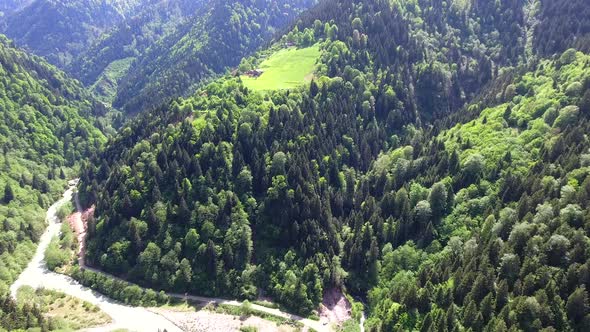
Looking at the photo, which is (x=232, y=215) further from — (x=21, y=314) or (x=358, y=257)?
(x=21, y=314)

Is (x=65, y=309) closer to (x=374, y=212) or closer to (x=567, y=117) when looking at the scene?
(x=374, y=212)

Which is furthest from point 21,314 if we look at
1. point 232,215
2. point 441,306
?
point 441,306

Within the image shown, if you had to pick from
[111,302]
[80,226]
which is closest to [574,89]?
[111,302]

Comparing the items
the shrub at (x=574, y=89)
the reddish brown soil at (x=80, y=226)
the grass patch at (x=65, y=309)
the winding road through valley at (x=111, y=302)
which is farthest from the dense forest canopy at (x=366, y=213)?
the grass patch at (x=65, y=309)

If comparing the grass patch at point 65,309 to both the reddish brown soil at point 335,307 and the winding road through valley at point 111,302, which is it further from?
the reddish brown soil at point 335,307

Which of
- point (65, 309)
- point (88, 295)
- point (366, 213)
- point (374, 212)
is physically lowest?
point (65, 309)

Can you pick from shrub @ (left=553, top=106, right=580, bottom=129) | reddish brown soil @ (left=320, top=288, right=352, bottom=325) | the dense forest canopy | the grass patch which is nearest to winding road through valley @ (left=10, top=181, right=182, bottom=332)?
the grass patch

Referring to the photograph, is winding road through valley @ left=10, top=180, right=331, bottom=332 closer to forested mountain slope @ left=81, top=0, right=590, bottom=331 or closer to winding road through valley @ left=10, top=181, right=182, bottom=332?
winding road through valley @ left=10, top=181, right=182, bottom=332
